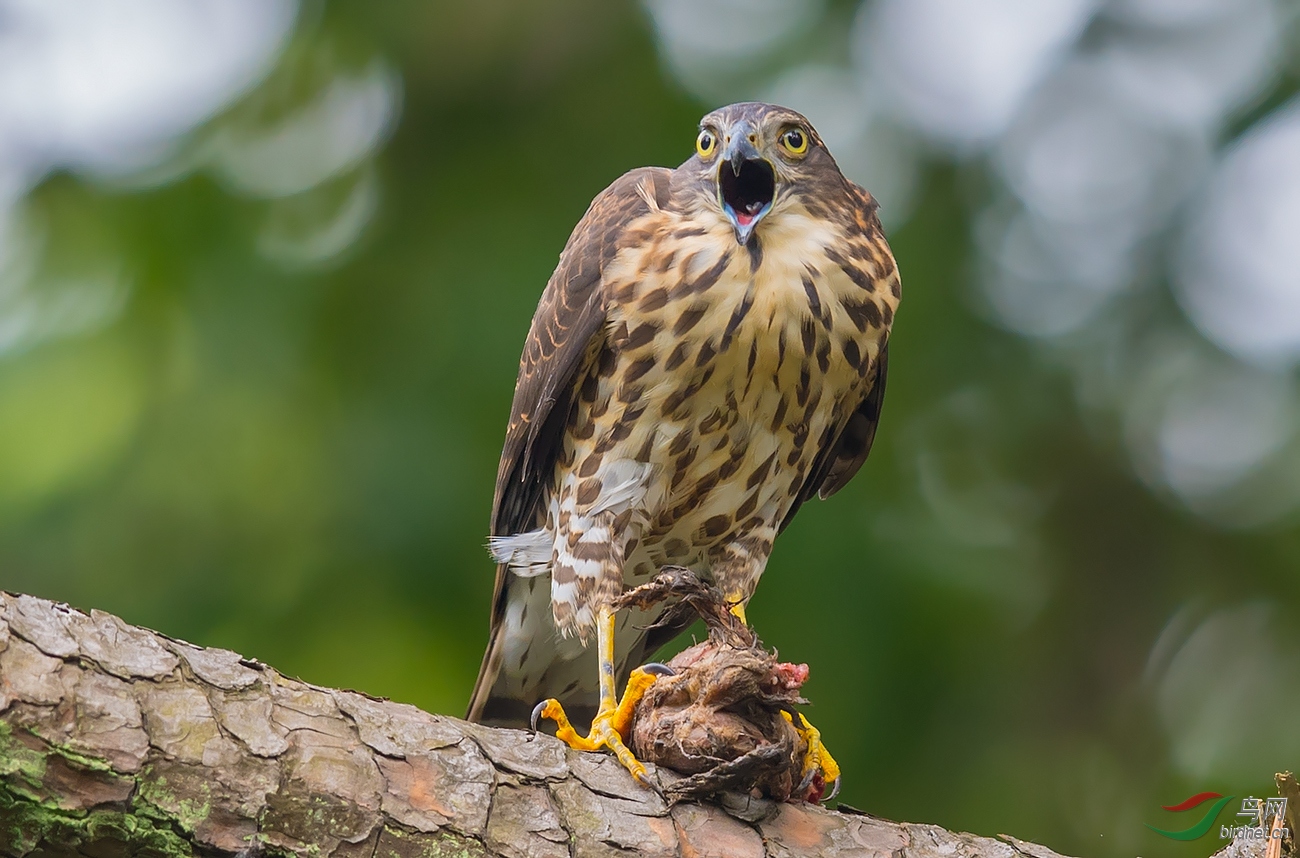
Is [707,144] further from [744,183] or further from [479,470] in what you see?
[479,470]

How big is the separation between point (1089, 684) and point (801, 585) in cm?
137

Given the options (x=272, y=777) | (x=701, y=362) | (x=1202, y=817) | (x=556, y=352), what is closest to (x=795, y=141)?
(x=701, y=362)

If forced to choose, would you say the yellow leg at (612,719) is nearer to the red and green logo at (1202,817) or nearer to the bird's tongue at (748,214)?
the bird's tongue at (748,214)

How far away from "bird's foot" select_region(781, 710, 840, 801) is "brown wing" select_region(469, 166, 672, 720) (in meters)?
1.07

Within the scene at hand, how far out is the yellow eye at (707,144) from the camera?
3.39 m

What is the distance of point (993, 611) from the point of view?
4.77 meters

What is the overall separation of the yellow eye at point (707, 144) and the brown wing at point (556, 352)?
181 mm

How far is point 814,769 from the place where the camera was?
2984mm

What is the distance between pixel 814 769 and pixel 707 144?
5.23ft

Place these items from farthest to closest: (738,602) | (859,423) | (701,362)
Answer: (859,423) → (738,602) → (701,362)

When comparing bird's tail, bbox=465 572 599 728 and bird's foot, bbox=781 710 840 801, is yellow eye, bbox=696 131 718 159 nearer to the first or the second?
bird's tail, bbox=465 572 599 728

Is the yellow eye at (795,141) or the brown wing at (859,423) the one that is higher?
the yellow eye at (795,141)

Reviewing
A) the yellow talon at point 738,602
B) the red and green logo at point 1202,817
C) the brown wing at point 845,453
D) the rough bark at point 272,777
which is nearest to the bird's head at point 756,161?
→ the brown wing at point 845,453

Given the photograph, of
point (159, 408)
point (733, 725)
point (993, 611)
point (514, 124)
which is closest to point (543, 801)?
point (733, 725)
